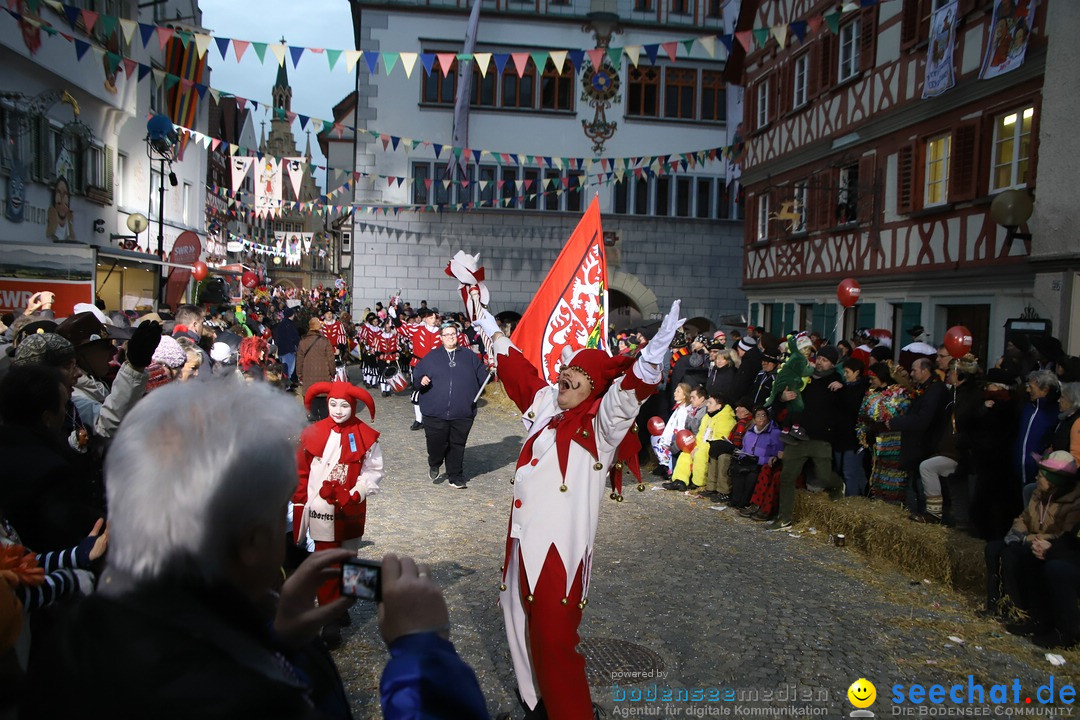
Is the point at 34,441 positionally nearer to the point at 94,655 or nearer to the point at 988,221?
the point at 94,655

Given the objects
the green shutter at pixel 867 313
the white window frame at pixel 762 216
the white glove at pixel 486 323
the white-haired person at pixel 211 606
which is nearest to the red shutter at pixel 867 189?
the green shutter at pixel 867 313

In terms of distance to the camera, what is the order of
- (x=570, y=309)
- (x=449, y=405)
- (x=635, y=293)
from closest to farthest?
(x=570, y=309), (x=449, y=405), (x=635, y=293)

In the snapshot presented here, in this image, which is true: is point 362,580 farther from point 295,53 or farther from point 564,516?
point 295,53

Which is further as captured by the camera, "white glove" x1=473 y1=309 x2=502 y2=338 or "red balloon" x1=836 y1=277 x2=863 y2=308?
"red balloon" x1=836 y1=277 x2=863 y2=308

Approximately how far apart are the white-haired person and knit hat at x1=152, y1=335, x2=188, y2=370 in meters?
4.74

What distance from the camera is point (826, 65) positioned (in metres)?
17.8

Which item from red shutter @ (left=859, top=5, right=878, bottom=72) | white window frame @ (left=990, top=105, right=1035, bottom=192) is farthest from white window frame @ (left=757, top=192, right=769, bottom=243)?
white window frame @ (left=990, top=105, right=1035, bottom=192)

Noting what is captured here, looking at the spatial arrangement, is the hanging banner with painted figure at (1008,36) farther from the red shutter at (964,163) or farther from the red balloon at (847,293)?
the red balloon at (847,293)

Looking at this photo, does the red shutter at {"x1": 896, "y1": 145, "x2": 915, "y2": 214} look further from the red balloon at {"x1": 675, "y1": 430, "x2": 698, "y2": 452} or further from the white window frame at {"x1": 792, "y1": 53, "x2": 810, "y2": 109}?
the red balloon at {"x1": 675, "y1": 430, "x2": 698, "y2": 452}

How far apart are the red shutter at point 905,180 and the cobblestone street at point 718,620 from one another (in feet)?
28.1

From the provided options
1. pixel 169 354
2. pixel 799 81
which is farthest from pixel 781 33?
pixel 799 81

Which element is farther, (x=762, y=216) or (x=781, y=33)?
(x=762, y=216)

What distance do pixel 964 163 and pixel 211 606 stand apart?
14.4m

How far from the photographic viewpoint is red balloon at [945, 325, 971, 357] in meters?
9.24
